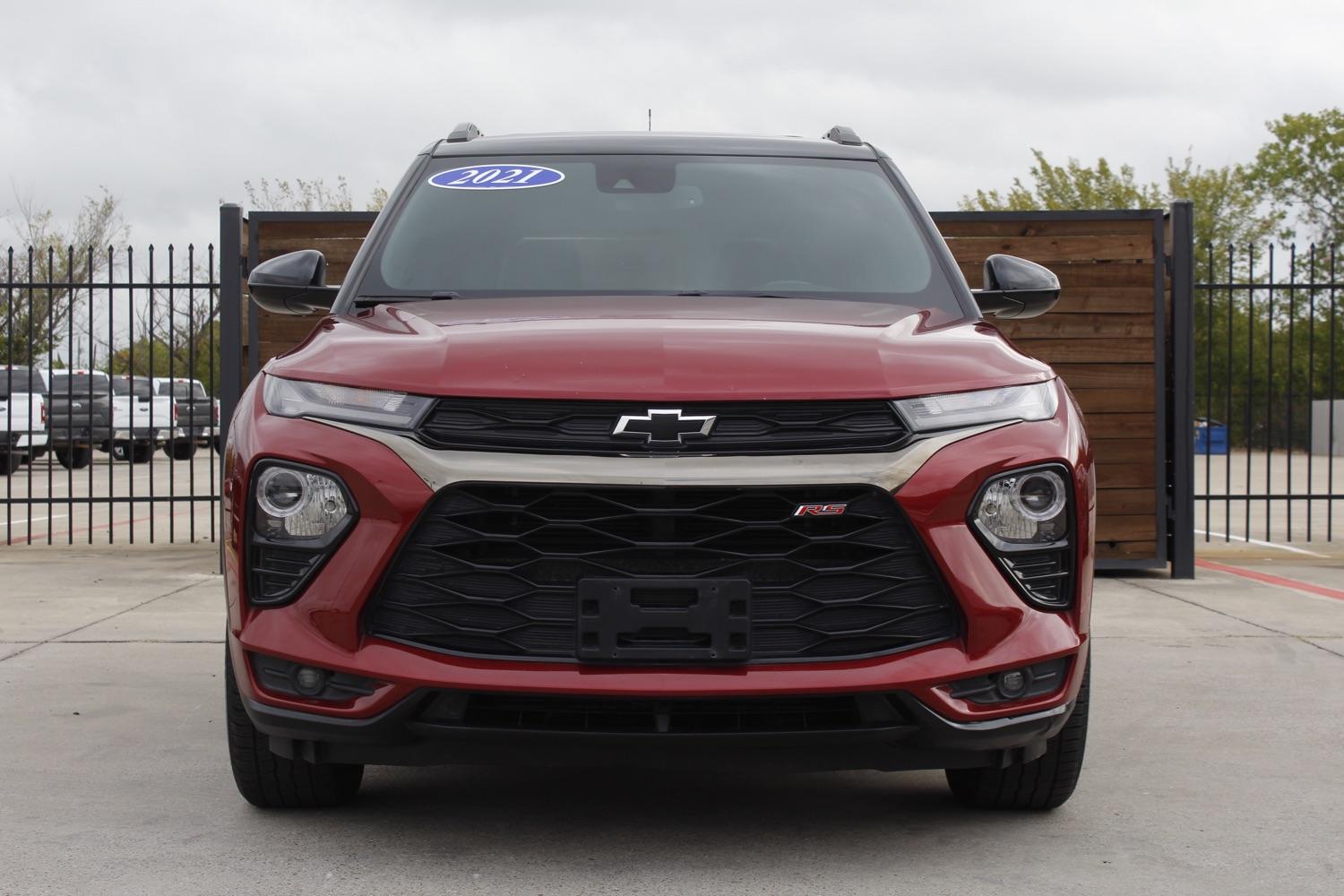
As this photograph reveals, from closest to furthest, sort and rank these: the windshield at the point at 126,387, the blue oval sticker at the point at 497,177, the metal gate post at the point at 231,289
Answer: the blue oval sticker at the point at 497,177 < the metal gate post at the point at 231,289 < the windshield at the point at 126,387

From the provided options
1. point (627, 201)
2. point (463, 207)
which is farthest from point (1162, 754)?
point (463, 207)

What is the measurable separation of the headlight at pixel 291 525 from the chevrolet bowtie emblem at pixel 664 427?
0.59 metres

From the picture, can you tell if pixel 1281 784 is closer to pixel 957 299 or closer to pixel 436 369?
pixel 957 299

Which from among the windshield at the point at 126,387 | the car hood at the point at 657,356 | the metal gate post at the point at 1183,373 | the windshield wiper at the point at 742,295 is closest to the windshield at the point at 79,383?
the windshield at the point at 126,387

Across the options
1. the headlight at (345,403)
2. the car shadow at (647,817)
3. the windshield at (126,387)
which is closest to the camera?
the headlight at (345,403)

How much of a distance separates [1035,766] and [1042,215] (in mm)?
6187

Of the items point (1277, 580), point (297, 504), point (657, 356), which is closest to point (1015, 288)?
point (657, 356)

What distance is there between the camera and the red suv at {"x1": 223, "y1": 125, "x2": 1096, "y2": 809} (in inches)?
124

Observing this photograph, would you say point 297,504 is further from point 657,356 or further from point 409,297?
point 409,297

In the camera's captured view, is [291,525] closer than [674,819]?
Yes

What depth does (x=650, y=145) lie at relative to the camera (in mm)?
4766

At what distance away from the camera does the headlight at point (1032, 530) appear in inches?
127

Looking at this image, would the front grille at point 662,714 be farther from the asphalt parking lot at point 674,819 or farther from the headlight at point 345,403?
the headlight at point 345,403

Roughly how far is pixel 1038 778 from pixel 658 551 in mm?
1319
